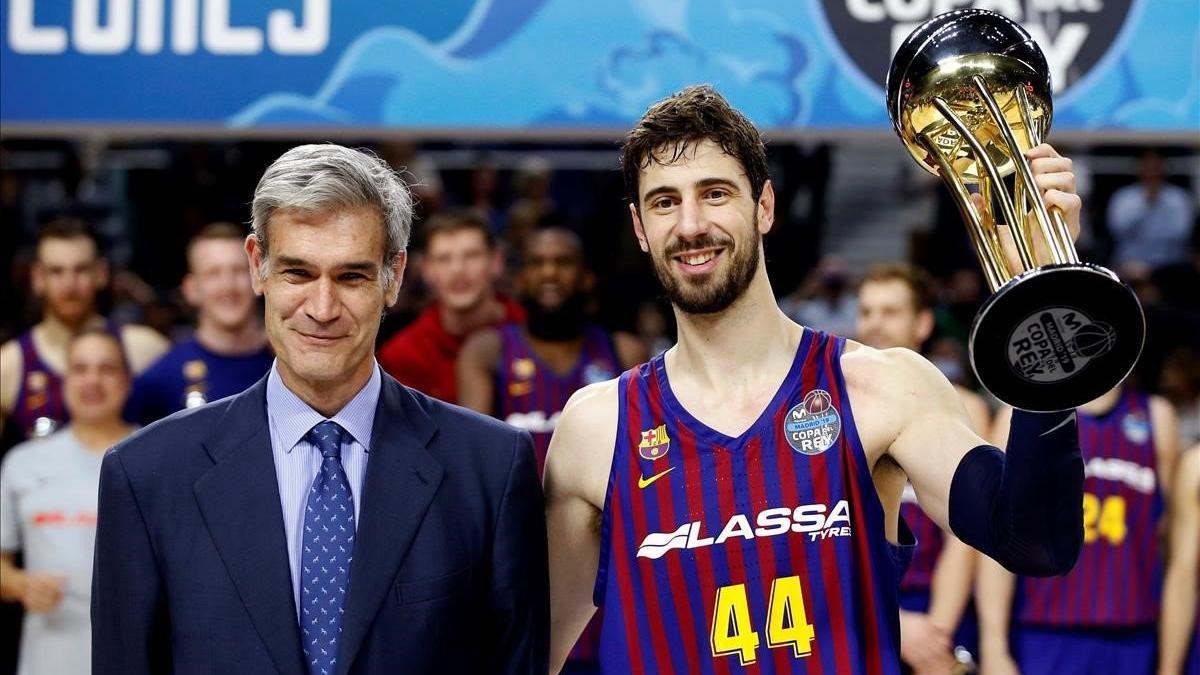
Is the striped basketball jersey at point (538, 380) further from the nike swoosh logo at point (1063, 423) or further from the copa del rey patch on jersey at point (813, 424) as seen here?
the nike swoosh logo at point (1063, 423)

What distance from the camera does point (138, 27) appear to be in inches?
213

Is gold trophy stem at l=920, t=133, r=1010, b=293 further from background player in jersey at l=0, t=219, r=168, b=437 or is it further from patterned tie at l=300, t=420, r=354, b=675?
background player in jersey at l=0, t=219, r=168, b=437

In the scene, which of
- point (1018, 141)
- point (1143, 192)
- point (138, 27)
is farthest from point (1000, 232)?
point (1143, 192)

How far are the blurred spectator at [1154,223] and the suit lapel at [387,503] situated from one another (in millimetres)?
8030

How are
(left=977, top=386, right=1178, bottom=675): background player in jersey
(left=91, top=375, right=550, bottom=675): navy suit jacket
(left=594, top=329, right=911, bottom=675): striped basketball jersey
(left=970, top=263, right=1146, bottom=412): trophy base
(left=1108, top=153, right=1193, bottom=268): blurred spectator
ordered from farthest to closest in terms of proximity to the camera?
(left=1108, top=153, right=1193, bottom=268): blurred spectator, (left=977, top=386, right=1178, bottom=675): background player in jersey, (left=594, top=329, right=911, bottom=675): striped basketball jersey, (left=91, top=375, right=550, bottom=675): navy suit jacket, (left=970, top=263, right=1146, bottom=412): trophy base

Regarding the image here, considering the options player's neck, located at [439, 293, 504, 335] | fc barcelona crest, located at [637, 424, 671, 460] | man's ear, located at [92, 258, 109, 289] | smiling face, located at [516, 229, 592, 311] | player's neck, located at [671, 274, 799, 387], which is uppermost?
man's ear, located at [92, 258, 109, 289]

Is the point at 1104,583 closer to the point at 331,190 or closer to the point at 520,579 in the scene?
the point at 520,579

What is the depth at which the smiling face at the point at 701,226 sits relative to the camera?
3443mm

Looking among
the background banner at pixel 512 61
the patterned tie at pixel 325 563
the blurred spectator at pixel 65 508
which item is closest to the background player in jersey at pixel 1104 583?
the background banner at pixel 512 61

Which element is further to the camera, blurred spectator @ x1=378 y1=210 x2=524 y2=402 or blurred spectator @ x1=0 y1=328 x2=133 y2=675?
blurred spectator @ x1=378 y1=210 x2=524 y2=402

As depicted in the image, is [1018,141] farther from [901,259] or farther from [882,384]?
[901,259]

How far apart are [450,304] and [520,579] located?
11.3 feet

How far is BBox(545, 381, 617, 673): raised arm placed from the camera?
3.60 m

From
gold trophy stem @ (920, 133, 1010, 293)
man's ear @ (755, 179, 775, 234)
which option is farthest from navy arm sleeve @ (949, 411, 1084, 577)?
man's ear @ (755, 179, 775, 234)
